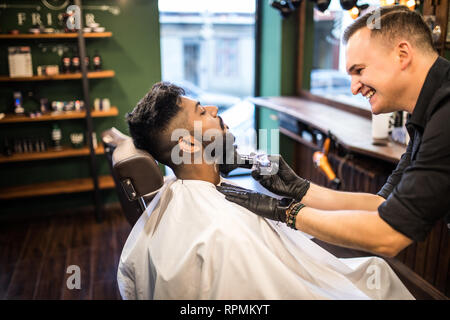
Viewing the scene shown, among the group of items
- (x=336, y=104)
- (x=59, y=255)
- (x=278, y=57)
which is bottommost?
(x=59, y=255)

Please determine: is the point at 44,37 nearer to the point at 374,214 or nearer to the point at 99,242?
the point at 99,242

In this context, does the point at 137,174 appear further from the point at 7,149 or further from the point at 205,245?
the point at 7,149

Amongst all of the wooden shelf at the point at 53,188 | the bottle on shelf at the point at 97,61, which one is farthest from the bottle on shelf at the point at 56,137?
the bottle on shelf at the point at 97,61

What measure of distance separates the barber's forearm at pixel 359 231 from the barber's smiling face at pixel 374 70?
399 millimetres

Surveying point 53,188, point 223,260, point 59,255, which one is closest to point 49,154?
point 53,188

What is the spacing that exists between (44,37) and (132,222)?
2.19 meters

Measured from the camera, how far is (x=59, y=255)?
3.13 metres

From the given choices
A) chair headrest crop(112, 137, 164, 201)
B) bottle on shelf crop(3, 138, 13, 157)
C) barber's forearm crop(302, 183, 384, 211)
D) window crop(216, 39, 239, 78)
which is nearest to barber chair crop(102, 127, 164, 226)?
chair headrest crop(112, 137, 164, 201)

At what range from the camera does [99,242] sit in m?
3.35

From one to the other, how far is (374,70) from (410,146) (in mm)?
374

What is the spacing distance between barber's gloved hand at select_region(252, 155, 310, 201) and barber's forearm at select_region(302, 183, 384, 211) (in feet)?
0.12

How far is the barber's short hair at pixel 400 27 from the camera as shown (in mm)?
1272

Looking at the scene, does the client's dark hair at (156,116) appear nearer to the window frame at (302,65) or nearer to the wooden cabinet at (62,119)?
the wooden cabinet at (62,119)

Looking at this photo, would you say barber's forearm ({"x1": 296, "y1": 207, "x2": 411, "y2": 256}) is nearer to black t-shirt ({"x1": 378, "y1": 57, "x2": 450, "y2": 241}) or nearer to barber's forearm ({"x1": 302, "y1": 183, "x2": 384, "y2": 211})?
black t-shirt ({"x1": 378, "y1": 57, "x2": 450, "y2": 241})
